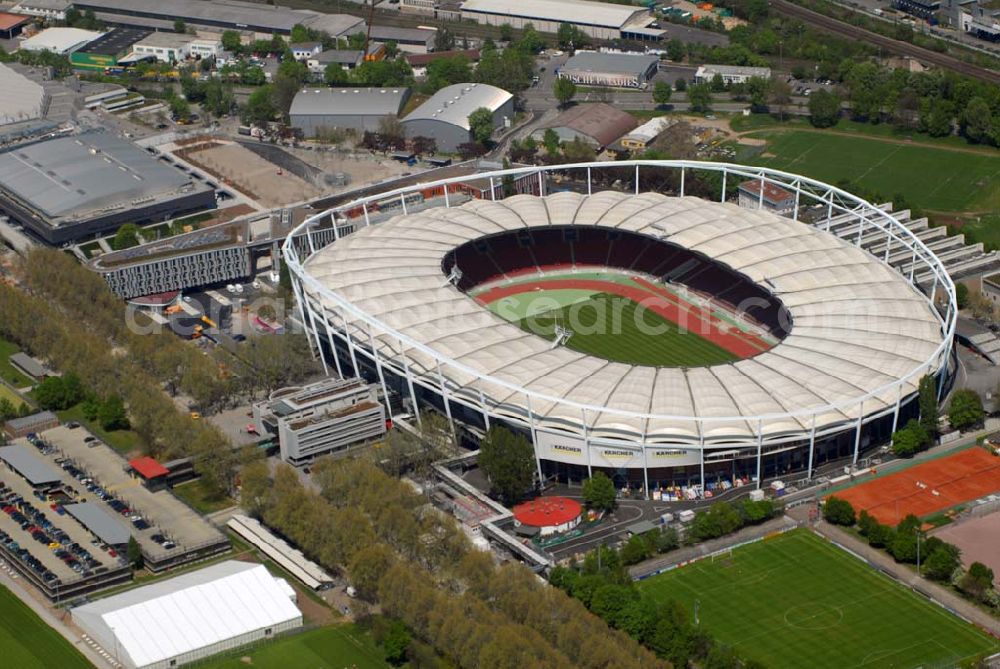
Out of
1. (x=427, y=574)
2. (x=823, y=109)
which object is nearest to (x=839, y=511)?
(x=427, y=574)

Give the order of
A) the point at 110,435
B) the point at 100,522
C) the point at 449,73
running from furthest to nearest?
the point at 449,73
the point at 110,435
the point at 100,522

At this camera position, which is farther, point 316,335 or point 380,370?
point 316,335

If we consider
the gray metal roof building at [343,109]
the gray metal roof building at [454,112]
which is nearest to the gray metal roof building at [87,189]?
the gray metal roof building at [343,109]

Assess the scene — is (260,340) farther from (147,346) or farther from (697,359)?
(697,359)

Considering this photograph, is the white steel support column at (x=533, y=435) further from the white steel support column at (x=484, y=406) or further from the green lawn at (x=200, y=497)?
the green lawn at (x=200, y=497)

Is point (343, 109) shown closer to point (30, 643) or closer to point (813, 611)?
point (30, 643)

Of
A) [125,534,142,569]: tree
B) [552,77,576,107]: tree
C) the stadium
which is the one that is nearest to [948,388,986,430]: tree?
the stadium
